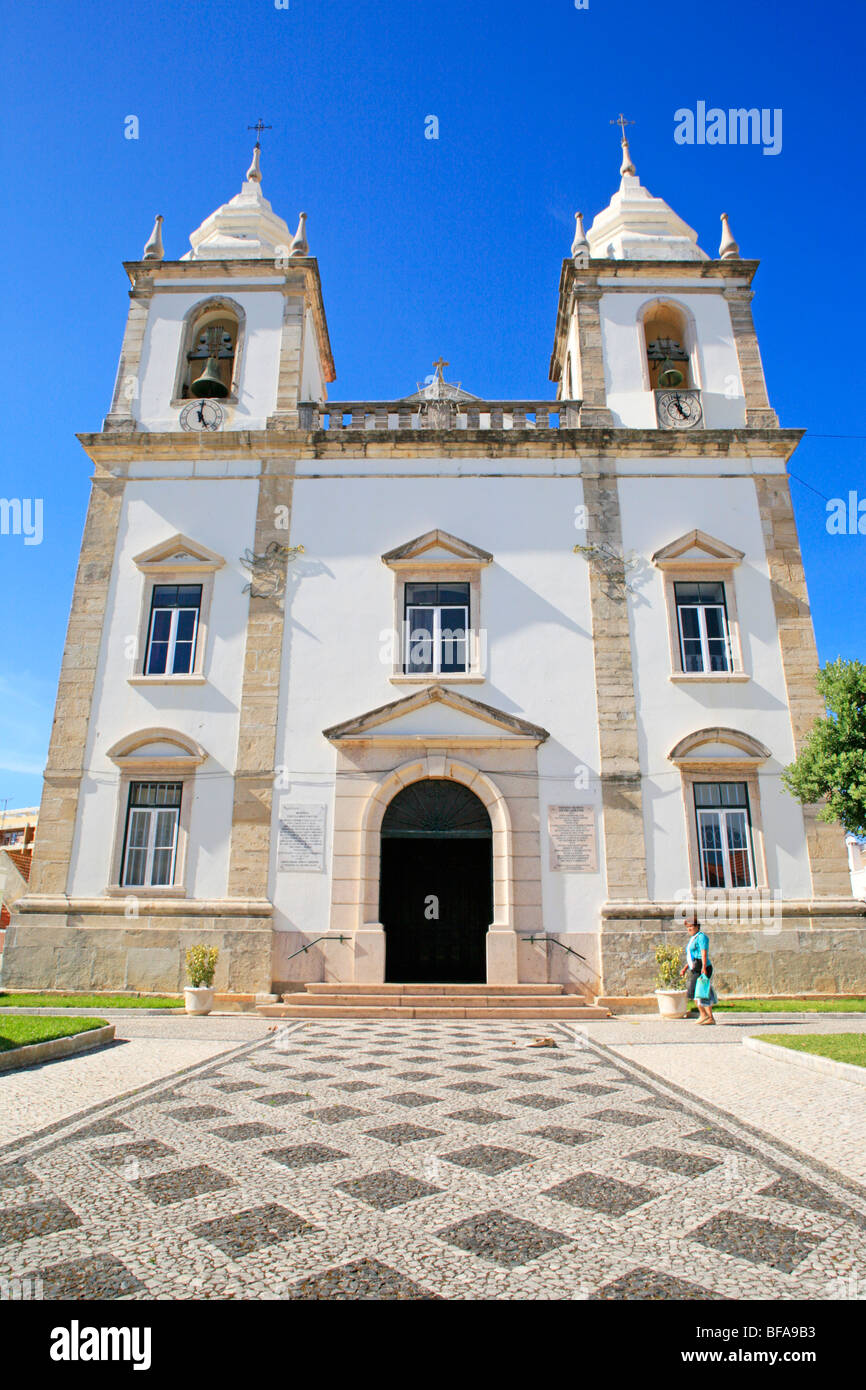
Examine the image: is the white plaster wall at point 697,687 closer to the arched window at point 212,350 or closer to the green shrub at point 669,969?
the green shrub at point 669,969

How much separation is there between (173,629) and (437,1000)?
8.39m

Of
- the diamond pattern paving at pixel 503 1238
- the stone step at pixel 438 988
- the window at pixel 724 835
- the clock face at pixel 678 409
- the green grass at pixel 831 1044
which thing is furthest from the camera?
the clock face at pixel 678 409

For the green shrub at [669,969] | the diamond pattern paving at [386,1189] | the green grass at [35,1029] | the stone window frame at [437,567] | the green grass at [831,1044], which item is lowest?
the diamond pattern paving at [386,1189]

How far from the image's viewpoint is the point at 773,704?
48.3 feet

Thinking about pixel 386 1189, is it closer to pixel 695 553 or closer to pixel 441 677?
pixel 441 677

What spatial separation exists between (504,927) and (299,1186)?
33.6 feet

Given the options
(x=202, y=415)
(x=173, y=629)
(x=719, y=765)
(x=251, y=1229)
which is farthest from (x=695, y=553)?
(x=251, y=1229)

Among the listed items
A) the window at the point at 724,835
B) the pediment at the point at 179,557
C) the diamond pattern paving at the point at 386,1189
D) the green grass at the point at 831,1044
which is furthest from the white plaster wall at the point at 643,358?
the diamond pattern paving at the point at 386,1189

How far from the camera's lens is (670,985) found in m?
12.7

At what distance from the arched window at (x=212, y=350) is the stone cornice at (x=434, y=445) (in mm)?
1533

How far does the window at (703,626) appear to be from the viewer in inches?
595
